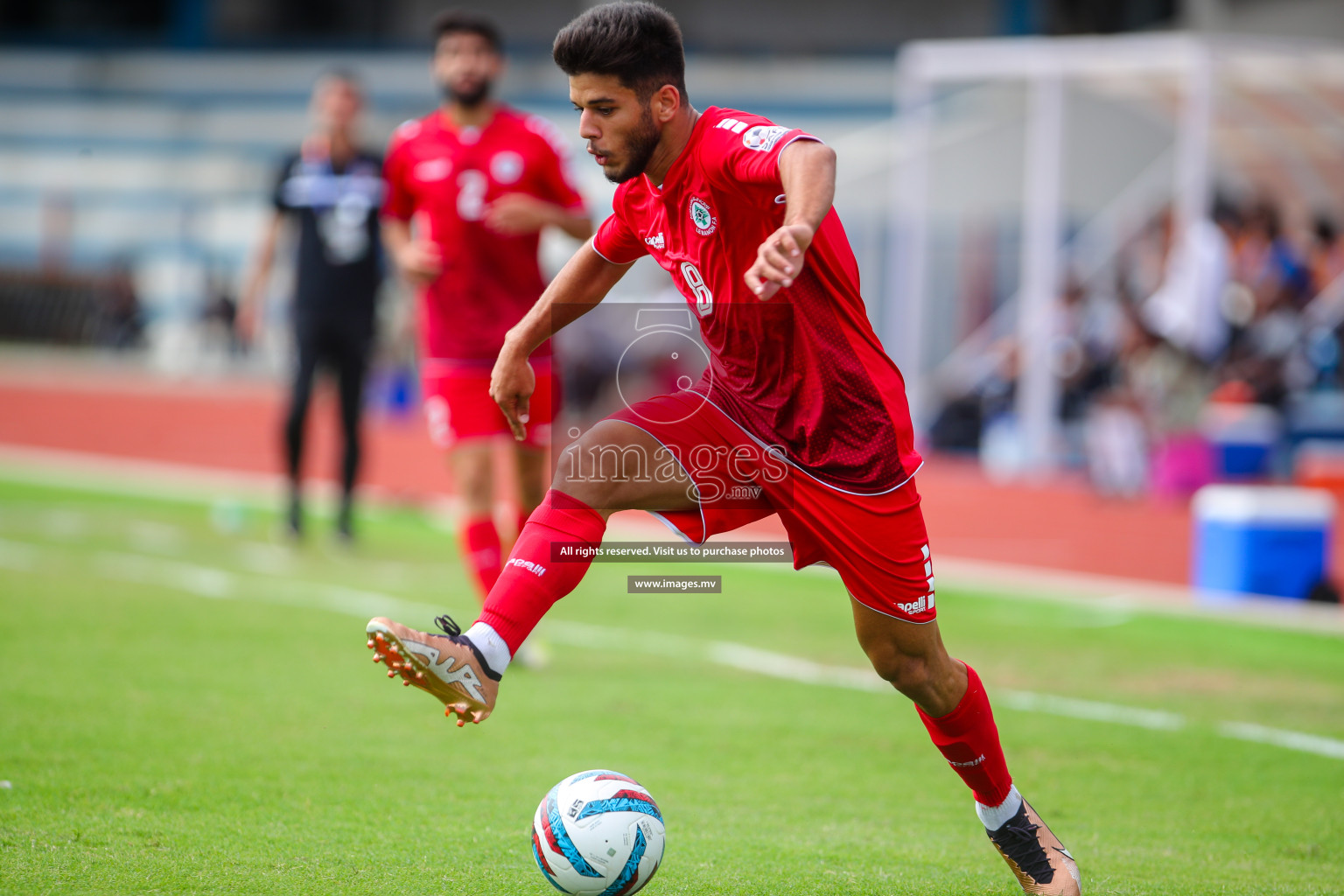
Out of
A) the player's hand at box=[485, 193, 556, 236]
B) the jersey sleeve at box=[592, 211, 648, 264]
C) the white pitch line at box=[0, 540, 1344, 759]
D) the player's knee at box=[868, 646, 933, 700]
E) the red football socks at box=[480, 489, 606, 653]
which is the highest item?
the jersey sleeve at box=[592, 211, 648, 264]

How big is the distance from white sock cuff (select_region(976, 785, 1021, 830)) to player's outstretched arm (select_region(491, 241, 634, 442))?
154 centimetres

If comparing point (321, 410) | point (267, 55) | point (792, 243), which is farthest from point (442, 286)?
point (267, 55)

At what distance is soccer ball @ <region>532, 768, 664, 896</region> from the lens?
3.43 meters

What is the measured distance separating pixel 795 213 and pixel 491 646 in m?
1.18

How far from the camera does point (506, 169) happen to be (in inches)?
264

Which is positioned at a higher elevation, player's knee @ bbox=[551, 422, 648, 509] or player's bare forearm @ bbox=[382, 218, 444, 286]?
player's bare forearm @ bbox=[382, 218, 444, 286]

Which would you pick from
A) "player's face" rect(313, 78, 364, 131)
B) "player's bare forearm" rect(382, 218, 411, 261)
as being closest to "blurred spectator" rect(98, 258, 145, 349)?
"player's face" rect(313, 78, 364, 131)

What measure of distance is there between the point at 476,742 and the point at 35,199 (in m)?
42.4

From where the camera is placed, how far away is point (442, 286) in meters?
6.69

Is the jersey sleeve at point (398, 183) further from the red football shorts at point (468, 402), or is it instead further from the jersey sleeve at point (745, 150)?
the jersey sleeve at point (745, 150)

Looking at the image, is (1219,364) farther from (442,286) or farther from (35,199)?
(35,199)

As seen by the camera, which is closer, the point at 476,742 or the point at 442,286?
the point at 476,742

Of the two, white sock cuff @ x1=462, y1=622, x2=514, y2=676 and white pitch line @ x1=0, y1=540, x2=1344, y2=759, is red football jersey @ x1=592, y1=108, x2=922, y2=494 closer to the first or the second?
white sock cuff @ x1=462, y1=622, x2=514, y2=676

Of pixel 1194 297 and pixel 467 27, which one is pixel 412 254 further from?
pixel 1194 297
